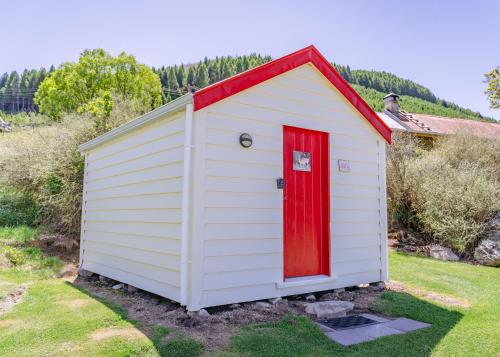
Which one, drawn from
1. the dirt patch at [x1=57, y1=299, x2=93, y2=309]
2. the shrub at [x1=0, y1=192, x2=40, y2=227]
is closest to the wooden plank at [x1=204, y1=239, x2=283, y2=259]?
the dirt patch at [x1=57, y1=299, x2=93, y2=309]

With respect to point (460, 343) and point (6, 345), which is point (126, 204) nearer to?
point (6, 345)

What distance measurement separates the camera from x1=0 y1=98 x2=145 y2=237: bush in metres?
9.01

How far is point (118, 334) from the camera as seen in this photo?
338cm

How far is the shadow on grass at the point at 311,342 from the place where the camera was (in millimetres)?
3039

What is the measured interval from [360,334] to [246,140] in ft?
8.19

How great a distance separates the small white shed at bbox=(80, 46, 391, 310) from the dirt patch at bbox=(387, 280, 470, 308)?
0.26 m

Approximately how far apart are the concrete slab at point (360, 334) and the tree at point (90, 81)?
22.5m

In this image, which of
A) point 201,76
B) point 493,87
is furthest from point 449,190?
point 201,76

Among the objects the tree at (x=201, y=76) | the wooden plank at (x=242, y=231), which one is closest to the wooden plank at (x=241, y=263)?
the wooden plank at (x=242, y=231)

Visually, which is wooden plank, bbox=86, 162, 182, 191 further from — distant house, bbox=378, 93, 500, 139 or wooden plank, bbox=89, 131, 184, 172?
distant house, bbox=378, 93, 500, 139

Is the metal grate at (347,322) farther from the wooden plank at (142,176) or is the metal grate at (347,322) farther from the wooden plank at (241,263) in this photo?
the wooden plank at (142,176)

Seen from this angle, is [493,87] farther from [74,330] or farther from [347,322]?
[74,330]

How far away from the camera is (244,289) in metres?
4.23

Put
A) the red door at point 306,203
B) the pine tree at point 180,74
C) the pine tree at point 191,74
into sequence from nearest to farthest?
1. the red door at point 306,203
2. the pine tree at point 191,74
3. the pine tree at point 180,74
